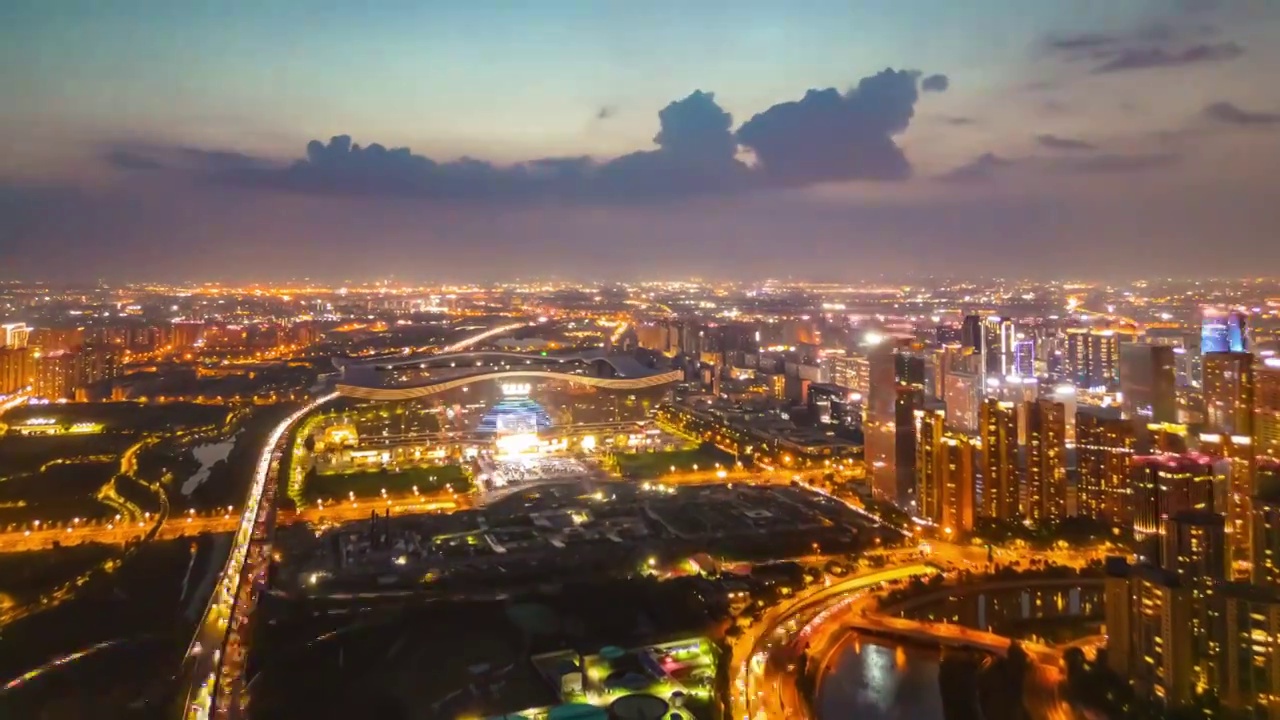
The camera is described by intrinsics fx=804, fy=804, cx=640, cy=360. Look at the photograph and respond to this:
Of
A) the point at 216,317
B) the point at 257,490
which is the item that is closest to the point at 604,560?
the point at 257,490

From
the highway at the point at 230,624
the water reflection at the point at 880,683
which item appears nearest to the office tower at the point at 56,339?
the highway at the point at 230,624

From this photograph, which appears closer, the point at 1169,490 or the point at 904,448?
the point at 1169,490

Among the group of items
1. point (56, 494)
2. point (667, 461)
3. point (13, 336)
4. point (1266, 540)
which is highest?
point (13, 336)

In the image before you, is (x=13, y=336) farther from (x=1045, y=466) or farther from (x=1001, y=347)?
(x=1001, y=347)

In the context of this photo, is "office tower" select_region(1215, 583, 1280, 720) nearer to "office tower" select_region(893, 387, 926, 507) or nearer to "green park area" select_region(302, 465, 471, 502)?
"office tower" select_region(893, 387, 926, 507)

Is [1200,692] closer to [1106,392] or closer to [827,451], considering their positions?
[827,451]

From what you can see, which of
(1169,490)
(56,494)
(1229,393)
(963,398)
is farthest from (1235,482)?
(56,494)
